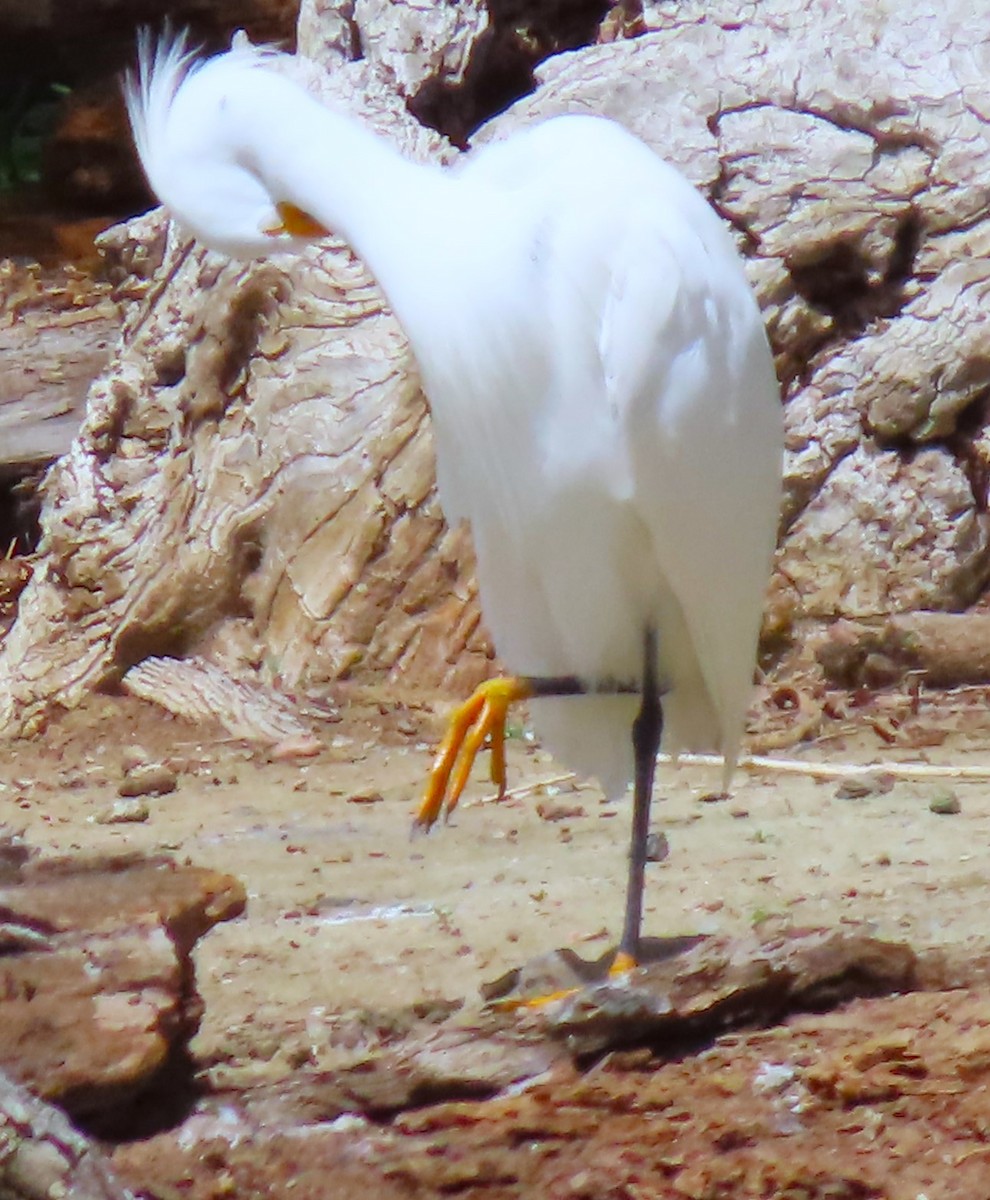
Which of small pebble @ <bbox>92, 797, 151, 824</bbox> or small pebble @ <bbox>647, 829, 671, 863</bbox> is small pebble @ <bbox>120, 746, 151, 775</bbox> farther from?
small pebble @ <bbox>647, 829, 671, 863</bbox>

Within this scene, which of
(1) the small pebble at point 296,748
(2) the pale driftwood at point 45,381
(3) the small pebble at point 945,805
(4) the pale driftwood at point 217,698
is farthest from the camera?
(2) the pale driftwood at point 45,381

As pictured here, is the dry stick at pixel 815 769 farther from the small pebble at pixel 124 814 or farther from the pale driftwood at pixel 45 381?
the pale driftwood at pixel 45 381

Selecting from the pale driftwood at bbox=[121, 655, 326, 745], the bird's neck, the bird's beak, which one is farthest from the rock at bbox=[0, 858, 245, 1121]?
the pale driftwood at bbox=[121, 655, 326, 745]

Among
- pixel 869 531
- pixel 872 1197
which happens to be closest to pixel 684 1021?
pixel 872 1197

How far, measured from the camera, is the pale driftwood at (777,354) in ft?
15.3

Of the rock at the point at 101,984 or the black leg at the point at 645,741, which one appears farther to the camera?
the black leg at the point at 645,741

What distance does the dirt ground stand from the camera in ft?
5.93

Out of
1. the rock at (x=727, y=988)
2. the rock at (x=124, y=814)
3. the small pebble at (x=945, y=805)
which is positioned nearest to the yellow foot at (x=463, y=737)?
the rock at (x=727, y=988)

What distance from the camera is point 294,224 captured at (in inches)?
105

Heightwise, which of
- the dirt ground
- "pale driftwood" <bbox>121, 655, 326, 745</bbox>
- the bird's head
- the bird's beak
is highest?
the bird's head

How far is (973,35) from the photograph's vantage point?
4.86 metres

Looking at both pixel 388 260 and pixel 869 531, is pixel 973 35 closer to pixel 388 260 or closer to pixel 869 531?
pixel 869 531

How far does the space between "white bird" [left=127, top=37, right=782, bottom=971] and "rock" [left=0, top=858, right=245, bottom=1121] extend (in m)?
0.64

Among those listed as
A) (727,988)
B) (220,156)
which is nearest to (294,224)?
(220,156)
